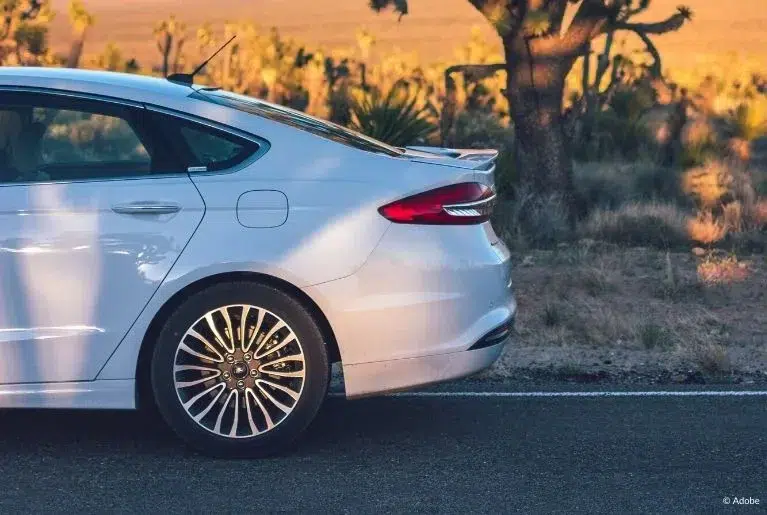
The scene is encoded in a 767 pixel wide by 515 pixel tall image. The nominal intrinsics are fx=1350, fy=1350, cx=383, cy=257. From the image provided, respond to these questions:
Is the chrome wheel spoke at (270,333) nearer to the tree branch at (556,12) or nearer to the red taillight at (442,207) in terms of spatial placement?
the red taillight at (442,207)

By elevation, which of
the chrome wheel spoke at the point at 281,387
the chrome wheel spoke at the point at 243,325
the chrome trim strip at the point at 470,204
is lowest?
the chrome wheel spoke at the point at 281,387

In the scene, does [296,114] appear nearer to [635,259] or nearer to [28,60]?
[635,259]

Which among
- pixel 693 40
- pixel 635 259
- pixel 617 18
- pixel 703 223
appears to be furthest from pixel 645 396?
pixel 693 40

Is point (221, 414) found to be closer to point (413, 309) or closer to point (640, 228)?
point (413, 309)

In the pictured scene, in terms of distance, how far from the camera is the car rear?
19.9 feet

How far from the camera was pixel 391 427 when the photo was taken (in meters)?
6.92

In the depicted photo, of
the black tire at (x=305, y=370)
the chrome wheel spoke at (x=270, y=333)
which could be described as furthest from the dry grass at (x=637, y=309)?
the chrome wheel spoke at (x=270, y=333)

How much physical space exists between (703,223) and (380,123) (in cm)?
441

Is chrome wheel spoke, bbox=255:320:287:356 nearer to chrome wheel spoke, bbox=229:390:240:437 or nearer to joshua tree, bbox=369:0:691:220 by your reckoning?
chrome wheel spoke, bbox=229:390:240:437

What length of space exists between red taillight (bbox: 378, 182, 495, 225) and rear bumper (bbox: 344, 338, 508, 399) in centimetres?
62

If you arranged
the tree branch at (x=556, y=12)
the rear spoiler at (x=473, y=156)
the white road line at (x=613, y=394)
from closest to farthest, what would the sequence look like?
1. the rear spoiler at (x=473, y=156)
2. the white road line at (x=613, y=394)
3. the tree branch at (x=556, y=12)

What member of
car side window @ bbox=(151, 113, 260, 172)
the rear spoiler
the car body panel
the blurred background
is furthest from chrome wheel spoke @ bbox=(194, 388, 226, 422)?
the blurred background

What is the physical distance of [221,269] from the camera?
5.98m

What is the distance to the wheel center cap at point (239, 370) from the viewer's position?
6.12 metres
